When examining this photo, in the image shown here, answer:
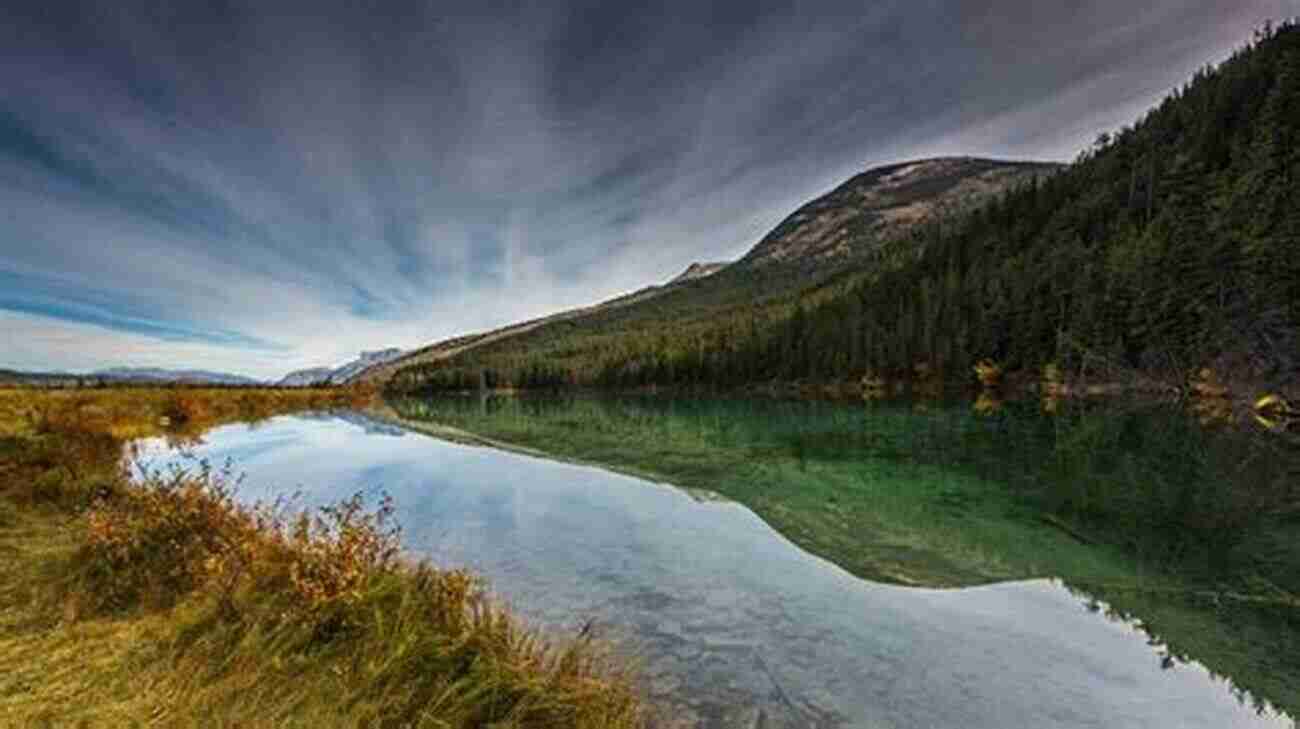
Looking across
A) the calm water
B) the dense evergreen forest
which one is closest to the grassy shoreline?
the calm water

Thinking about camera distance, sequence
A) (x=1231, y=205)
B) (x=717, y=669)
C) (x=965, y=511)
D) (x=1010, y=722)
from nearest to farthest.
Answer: (x=1010, y=722)
(x=717, y=669)
(x=965, y=511)
(x=1231, y=205)

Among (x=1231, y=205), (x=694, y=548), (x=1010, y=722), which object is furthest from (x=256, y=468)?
(x=1231, y=205)

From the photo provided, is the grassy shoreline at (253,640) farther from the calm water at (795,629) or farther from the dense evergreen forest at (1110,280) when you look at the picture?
the dense evergreen forest at (1110,280)

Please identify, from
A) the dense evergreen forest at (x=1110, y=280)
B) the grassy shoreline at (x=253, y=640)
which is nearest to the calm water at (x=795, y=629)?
the grassy shoreline at (x=253, y=640)

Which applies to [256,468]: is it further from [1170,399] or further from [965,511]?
[1170,399]

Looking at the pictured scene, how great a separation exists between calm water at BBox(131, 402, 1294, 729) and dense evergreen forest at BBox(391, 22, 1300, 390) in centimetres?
5570

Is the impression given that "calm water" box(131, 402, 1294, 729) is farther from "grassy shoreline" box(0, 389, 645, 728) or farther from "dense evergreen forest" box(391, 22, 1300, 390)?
"dense evergreen forest" box(391, 22, 1300, 390)

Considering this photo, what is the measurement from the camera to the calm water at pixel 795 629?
6.43 m

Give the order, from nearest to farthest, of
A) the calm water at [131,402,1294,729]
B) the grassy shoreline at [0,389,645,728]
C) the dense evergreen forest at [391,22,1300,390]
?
the grassy shoreline at [0,389,645,728]
the calm water at [131,402,1294,729]
the dense evergreen forest at [391,22,1300,390]

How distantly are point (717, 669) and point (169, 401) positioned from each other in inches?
2193

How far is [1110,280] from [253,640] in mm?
89381

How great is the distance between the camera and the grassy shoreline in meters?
4.71

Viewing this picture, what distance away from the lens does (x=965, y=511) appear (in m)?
16.2

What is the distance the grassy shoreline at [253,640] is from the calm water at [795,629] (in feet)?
4.89
